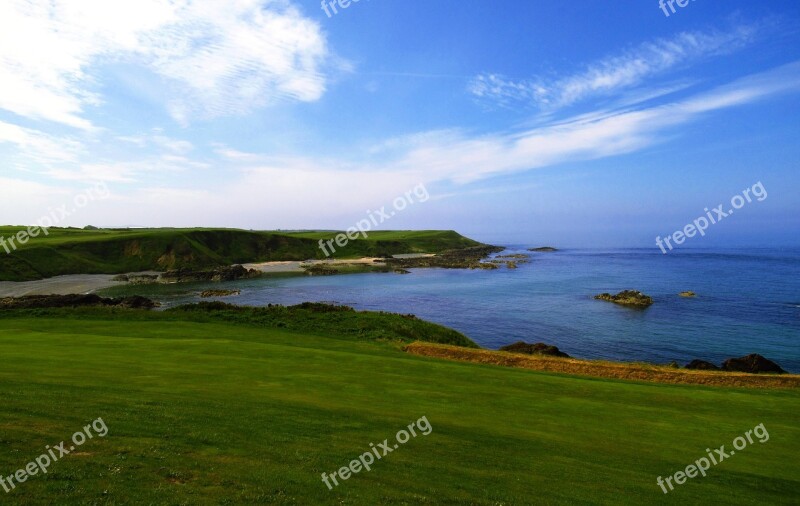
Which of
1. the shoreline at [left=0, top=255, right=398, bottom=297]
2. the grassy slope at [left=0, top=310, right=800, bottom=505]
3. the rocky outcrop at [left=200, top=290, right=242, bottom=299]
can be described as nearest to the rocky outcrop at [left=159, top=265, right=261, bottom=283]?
the shoreline at [left=0, top=255, right=398, bottom=297]

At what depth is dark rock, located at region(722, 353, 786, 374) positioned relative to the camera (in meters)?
41.7

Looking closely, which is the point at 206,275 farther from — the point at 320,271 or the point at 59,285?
the point at 59,285

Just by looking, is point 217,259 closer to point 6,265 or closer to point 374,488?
point 6,265

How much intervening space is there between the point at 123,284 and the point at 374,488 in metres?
113

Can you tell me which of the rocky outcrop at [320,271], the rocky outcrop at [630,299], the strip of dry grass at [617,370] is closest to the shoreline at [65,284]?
the rocky outcrop at [320,271]

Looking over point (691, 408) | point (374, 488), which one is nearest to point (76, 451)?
point (374, 488)

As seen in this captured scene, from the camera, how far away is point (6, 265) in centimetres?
10069

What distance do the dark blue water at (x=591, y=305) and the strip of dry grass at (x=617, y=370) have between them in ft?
55.9

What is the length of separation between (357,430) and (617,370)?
84.3 ft

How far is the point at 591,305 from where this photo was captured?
8406cm

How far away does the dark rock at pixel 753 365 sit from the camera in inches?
1642

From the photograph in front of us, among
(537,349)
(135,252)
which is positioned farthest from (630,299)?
(135,252)

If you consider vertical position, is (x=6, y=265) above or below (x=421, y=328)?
above

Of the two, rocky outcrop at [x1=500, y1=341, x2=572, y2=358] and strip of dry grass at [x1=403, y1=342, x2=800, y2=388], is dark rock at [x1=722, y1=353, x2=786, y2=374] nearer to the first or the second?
strip of dry grass at [x1=403, y1=342, x2=800, y2=388]
